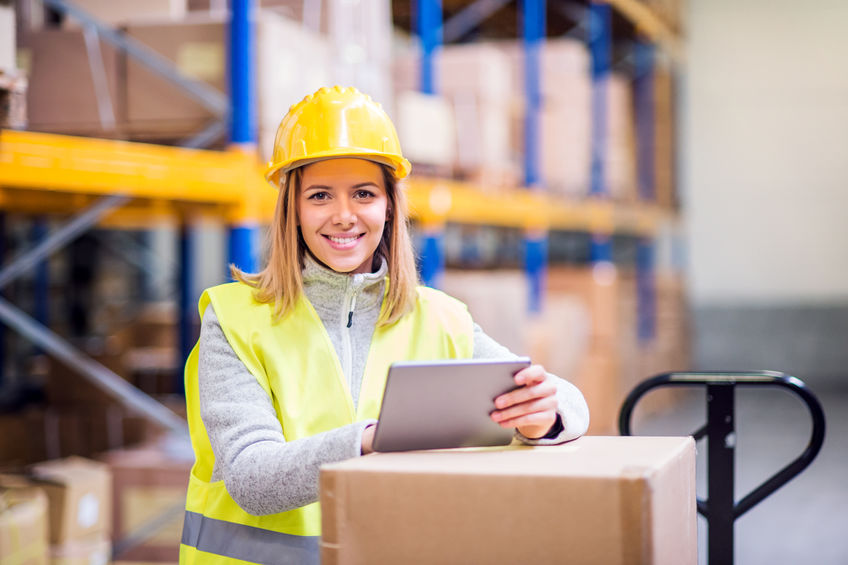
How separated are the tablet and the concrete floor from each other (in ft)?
12.2

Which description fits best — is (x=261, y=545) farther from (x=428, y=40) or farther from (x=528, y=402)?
(x=428, y=40)

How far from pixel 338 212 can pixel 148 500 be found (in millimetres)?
2559

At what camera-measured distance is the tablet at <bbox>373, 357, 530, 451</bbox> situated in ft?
5.11

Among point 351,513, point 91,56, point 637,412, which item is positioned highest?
point 91,56

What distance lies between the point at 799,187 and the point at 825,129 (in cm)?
72

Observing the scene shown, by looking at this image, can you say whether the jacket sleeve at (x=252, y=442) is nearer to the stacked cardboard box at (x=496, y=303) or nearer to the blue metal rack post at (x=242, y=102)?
the blue metal rack post at (x=242, y=102)

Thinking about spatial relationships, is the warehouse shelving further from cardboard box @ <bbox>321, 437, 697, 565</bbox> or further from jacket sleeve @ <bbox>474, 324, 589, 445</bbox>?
A: cardboard box @ <bbox>321, 437, 697, 565</bbox>

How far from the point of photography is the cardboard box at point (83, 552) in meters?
3.63

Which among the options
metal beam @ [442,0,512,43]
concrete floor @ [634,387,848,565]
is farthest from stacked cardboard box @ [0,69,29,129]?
metal beam @ [442,0,512,43]

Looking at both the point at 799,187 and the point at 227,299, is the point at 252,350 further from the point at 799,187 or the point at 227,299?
the point at 799,187

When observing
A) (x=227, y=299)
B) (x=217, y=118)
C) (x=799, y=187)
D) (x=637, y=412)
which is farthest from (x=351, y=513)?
(x=799, y=187)

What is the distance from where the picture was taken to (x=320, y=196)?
6.46ft

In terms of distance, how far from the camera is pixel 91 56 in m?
4.03

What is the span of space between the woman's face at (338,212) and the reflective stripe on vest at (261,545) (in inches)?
19.3
